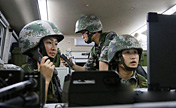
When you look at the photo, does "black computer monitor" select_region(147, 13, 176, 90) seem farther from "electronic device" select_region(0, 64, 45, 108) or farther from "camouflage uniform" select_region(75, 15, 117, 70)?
"camouflage uniform" select_region(75, 15, 117, 70)

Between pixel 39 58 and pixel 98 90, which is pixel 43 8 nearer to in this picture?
pixel 39 58

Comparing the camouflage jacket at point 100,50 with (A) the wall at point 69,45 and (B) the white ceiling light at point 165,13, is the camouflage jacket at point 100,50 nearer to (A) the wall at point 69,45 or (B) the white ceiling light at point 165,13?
(B) the white ceiling light at point 165,13

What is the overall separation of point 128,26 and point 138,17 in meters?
0.52

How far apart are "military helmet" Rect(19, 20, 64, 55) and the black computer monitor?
0.70 meters

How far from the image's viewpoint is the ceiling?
292 cm

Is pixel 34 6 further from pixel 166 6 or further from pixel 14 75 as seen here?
pixel 14 75

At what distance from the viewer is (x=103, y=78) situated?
599mm

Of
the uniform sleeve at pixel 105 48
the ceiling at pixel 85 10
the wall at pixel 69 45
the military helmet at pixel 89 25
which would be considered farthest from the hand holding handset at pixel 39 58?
the wall at pixel 69 45

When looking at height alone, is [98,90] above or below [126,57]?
below

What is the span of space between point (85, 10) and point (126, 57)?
1.97 metres

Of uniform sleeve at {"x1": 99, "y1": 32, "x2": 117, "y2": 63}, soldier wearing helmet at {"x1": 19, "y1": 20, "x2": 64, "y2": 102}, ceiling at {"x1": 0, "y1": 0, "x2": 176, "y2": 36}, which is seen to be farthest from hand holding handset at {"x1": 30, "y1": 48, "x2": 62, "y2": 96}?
ceiling at {"x1": 0, "y1": 0, "x2": 176, "y2": 36}

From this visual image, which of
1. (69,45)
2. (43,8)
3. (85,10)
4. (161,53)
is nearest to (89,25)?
(85,10)

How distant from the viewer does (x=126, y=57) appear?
1490 mm

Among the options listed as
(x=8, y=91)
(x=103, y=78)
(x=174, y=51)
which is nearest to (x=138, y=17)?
(x=174, y=51)
